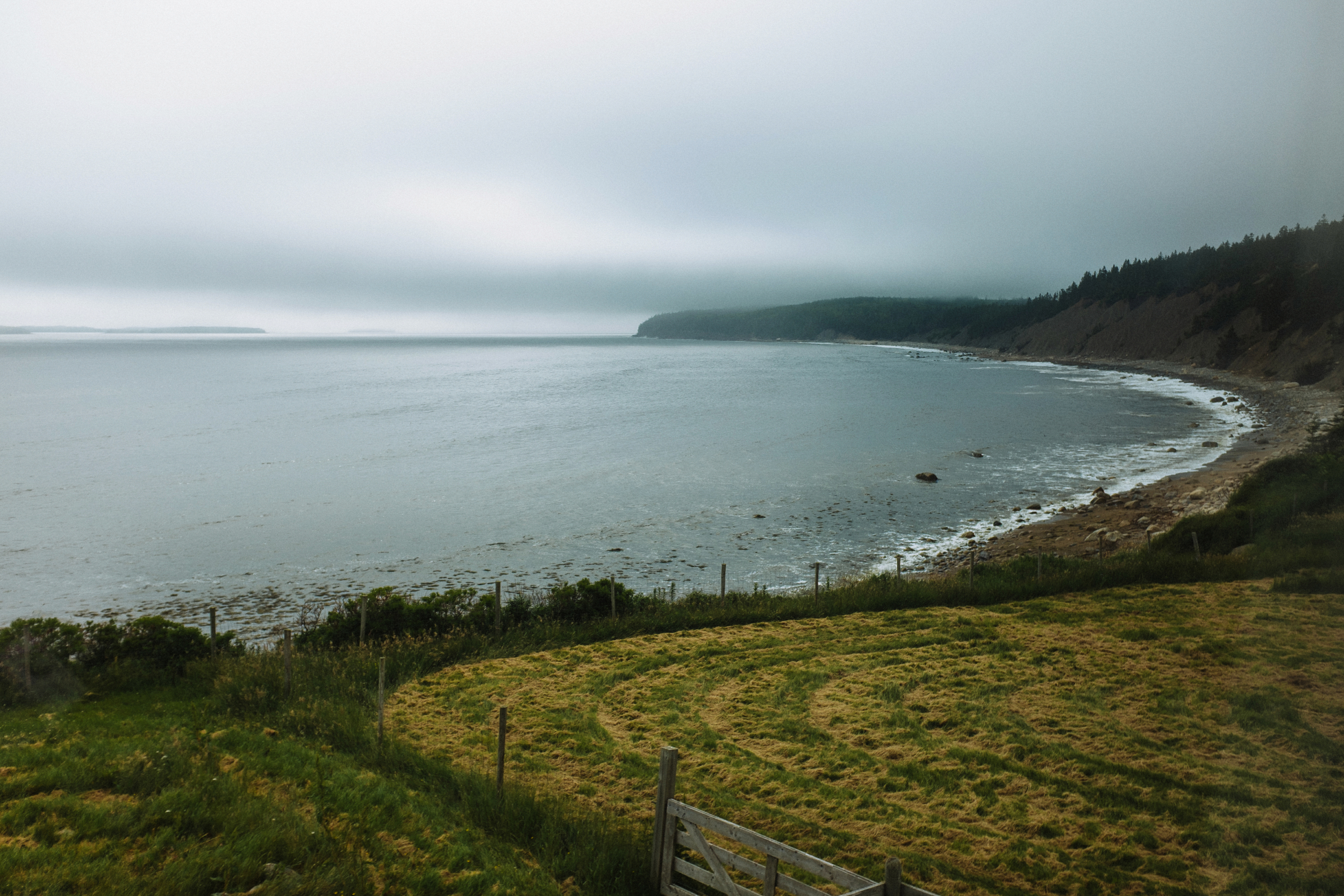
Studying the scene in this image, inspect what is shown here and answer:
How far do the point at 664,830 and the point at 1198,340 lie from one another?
160m

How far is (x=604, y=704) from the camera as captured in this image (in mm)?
15633

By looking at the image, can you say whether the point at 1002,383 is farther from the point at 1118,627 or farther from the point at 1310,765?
the point at 1310,765

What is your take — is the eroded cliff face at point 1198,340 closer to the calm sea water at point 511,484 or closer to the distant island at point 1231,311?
the distant island at point 1231,311

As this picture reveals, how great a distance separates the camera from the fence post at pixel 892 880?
21.7 feet

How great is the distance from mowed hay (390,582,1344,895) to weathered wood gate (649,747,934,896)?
2.18 m

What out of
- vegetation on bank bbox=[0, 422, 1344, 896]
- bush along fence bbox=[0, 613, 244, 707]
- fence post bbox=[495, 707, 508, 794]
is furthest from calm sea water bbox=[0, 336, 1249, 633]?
fence post bbox=[495, 707, 508, 794]

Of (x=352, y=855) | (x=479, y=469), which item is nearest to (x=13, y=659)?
(x=352, y=855)

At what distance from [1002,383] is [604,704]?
121 meters

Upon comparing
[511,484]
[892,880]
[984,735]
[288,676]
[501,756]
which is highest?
[892,880]

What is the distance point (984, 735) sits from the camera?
43.6 ft

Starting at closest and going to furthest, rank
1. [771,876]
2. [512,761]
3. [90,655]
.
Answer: [771,876]
[512,761]
[90,655]

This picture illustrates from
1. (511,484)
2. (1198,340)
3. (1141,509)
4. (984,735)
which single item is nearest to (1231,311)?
(1198,340)

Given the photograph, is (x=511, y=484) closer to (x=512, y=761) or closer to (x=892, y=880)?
(x=512, y=761)

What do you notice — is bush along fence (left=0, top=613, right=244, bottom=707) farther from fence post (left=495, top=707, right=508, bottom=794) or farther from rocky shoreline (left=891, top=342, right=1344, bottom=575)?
rocky shoreline (left=891, top=342, right=1344, bottom=575)
